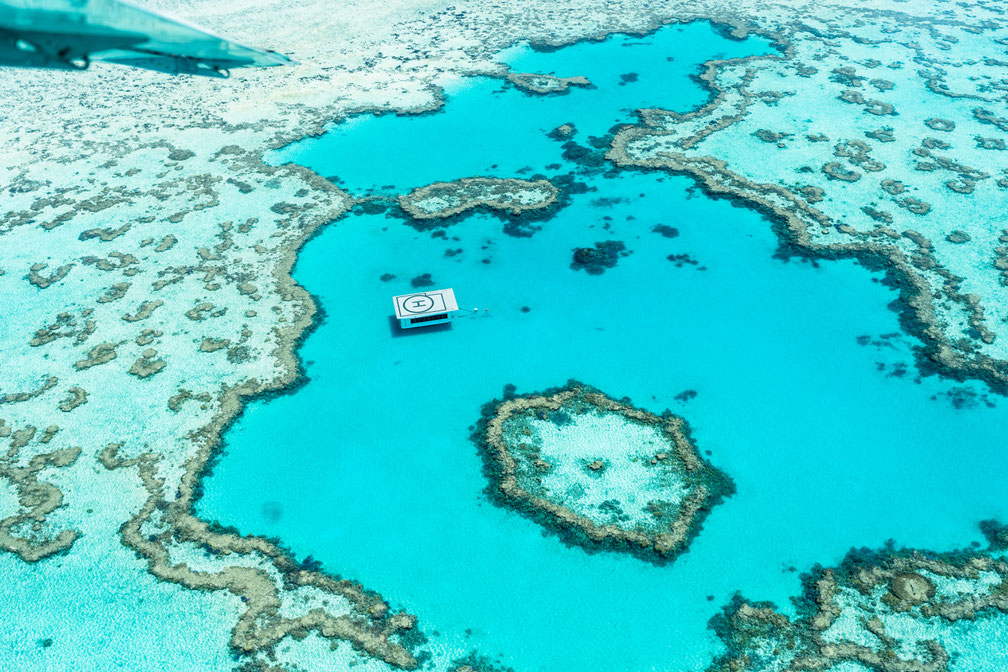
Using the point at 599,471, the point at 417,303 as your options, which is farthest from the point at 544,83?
the point at 599,471

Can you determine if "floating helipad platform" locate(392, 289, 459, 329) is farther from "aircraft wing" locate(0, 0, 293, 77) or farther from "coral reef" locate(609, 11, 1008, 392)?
"coral reef" locate(609, 11, 1008, 392)

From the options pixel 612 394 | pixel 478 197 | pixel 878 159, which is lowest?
pixel 612 394

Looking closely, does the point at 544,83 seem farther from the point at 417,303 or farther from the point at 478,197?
the point at 417,303

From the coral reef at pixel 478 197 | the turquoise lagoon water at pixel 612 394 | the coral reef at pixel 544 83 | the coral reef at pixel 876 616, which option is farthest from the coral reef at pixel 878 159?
the coral reef at pixel 876 616

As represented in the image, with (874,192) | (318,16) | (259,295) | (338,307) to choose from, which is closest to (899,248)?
(874,192)

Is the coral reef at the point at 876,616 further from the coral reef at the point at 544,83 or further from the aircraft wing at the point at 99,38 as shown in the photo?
the coral reef at the point at 544,83
